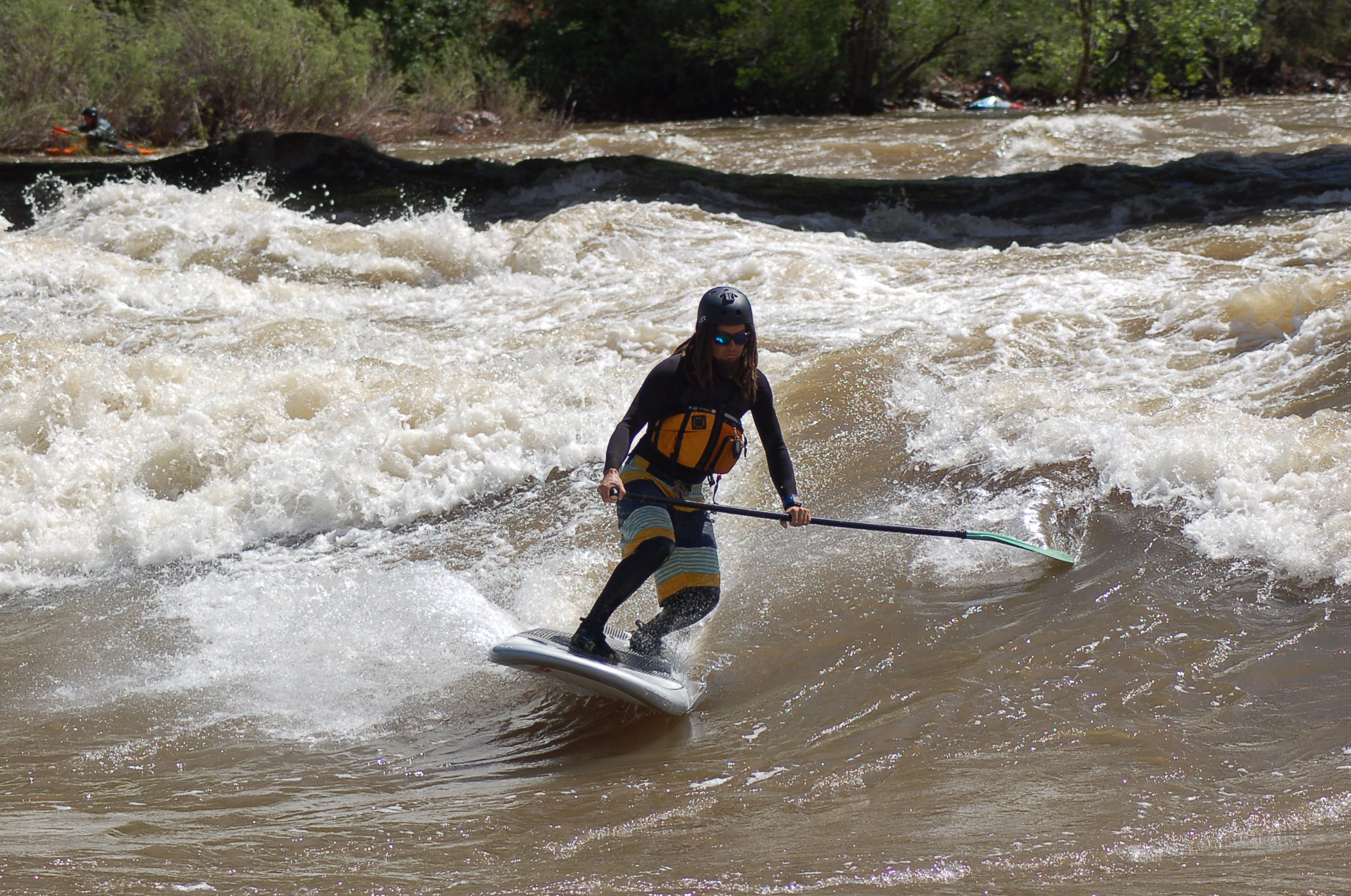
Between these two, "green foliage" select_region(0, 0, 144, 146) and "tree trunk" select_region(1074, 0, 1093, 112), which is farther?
"tree trunk" select_region(1074, 0, 1093, 112)

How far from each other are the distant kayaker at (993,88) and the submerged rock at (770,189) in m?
14.4

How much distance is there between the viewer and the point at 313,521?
5746 millimetres

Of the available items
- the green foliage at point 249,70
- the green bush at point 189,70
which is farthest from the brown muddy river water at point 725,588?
the green foliage at point 249,70

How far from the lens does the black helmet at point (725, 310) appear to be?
12.1ft

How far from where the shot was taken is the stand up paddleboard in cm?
358

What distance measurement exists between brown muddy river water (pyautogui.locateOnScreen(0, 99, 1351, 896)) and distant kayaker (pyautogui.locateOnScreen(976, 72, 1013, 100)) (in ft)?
64.0

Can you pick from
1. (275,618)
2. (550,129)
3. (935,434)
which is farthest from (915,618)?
(550,129)

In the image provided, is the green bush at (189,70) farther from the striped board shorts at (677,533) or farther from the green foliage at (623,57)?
the striped board shorts at (677,533)

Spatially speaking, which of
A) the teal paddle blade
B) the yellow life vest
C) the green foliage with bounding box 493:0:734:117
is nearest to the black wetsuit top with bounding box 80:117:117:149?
the green foliage with bounding box 493:0:734:117

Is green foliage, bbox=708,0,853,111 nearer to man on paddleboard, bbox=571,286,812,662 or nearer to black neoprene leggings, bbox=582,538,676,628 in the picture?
man on paddleboard, bbox=571,286,812,662

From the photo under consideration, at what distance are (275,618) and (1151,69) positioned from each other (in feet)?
84.6

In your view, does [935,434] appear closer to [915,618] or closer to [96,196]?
[915,618]

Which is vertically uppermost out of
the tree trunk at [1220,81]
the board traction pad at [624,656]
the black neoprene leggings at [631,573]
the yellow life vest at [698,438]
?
the tree trunk at [1220,81]

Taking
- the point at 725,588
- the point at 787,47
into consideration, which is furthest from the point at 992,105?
the point at 725,588
